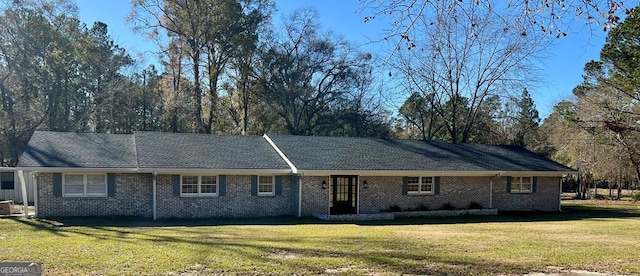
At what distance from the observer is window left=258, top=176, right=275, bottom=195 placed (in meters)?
17.8

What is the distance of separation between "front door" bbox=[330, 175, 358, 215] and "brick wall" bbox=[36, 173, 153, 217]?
6751 mm

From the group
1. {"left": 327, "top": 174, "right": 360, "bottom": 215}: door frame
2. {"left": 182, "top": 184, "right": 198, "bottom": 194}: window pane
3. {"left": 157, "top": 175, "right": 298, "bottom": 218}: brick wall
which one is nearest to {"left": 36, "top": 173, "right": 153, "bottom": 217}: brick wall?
{"left": 157, "top": 175, "right": 298, "bottom": 218}: brick wall

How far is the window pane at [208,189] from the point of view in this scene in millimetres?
17112

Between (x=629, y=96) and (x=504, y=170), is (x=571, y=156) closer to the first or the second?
(x=629, y=96)

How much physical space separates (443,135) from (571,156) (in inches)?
527

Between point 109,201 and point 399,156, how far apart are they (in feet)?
38.8

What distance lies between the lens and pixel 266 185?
17922mm

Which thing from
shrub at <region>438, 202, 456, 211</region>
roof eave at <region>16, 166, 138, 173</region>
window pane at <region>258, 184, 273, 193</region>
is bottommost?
shrub at <region>438, 202, 456, 211</region>

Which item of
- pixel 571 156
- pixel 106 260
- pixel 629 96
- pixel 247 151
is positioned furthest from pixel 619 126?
pixel 106 260

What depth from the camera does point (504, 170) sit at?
20.7 meters

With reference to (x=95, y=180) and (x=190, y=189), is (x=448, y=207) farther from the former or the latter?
(x=95, y=180)

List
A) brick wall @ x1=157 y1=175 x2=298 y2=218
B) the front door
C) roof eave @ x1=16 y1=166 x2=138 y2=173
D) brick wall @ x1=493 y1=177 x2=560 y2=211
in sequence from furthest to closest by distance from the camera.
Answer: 1. brick wall @ x1=493 y1=177 x2=560 y2=211
2. the front door
3. brick wall @ x1=157 y1=175 x2=298 y2=218
4. roof eave @ x1=16 y1=166 x2=138 y2=173

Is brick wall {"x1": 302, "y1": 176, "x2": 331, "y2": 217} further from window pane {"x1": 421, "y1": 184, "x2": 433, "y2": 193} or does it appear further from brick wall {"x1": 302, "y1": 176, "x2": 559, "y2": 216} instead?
window pane {"x1": 421, "y1": 184, "x2": 433, "y2": 193}

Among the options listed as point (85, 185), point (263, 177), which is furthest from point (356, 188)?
point (85, 185)
